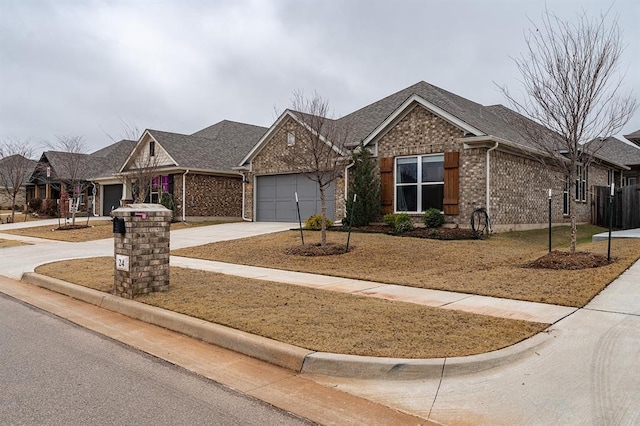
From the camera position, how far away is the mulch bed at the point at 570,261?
10.3 m

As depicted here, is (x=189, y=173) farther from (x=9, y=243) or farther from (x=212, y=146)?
(x=9, y=243)

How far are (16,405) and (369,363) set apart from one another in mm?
3115

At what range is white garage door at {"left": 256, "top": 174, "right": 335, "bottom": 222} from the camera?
2240cm

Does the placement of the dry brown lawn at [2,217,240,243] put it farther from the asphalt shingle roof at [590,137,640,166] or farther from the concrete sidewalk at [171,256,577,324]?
the asphalt shingle roof at [590,137,640,166]

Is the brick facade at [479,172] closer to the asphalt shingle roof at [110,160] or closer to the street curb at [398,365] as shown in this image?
the street curb at [398,365]

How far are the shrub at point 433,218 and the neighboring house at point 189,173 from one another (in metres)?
14.8

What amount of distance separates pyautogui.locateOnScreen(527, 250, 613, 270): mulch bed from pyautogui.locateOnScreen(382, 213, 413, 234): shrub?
6.11 metres

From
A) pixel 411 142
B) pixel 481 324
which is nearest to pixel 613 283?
pixel 481 324

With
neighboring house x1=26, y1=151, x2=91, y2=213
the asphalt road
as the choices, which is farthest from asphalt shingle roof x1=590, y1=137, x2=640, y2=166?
neighboring house x1=26, y1=151, x2=91, y2=213

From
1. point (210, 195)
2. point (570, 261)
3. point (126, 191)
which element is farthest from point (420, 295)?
point (126, 191)

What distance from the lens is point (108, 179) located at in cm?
3347

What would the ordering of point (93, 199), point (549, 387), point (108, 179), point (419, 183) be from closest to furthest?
point (549, 387), point (419, 183), point (108, 179), point (93, 199)

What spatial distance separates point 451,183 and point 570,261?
6.76 metres

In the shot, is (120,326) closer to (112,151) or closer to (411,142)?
(411,142)
